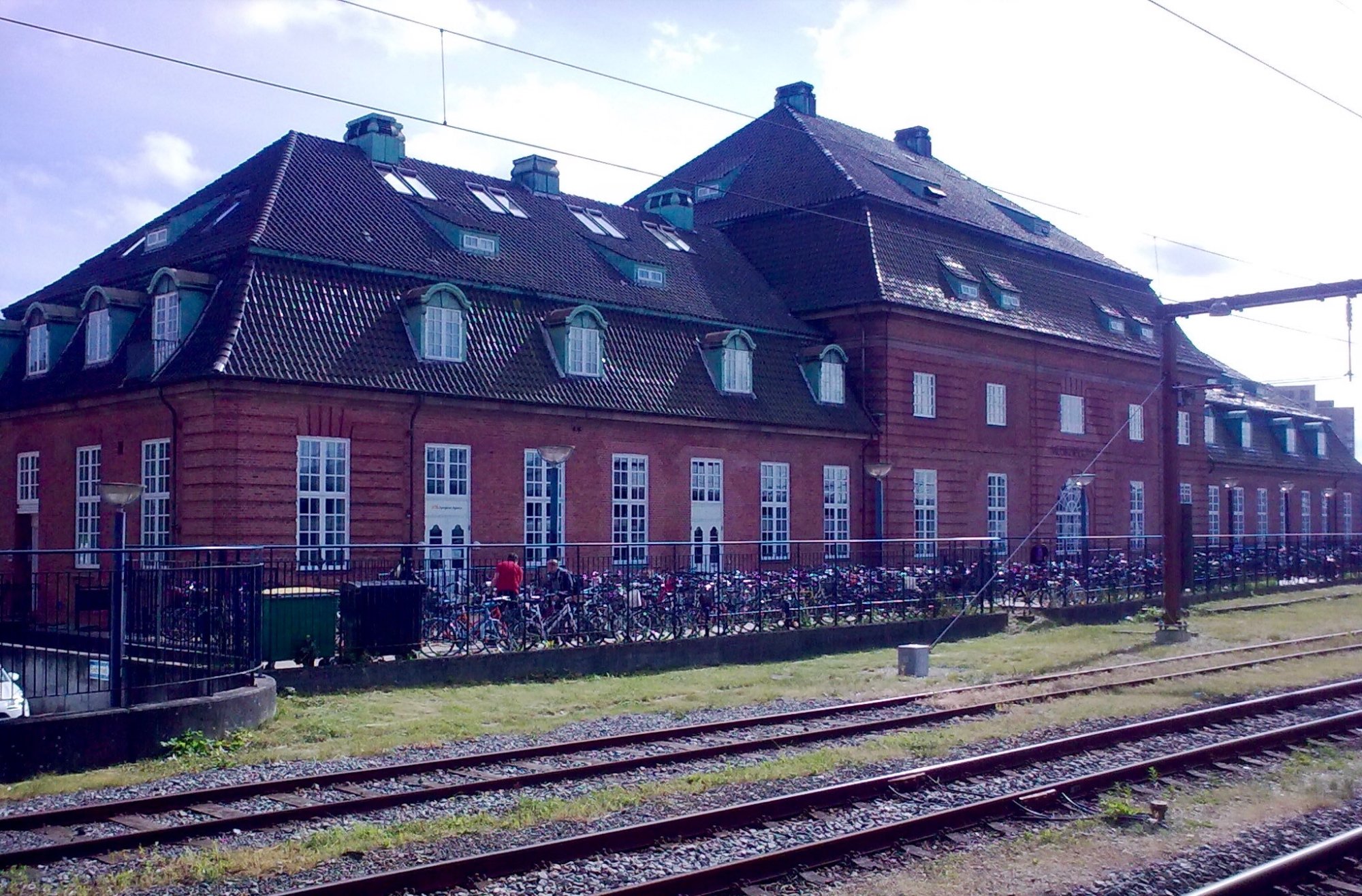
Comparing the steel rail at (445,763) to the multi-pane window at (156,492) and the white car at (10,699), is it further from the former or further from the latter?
the multi-pane window at (156,492)

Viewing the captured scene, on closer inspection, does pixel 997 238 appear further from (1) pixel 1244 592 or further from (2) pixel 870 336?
(1) pixel 1244 592

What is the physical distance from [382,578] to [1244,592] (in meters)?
27.3

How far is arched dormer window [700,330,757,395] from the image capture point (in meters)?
32.4

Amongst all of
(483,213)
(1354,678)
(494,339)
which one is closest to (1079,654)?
(1354,678)

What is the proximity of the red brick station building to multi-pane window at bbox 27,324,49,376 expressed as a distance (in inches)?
3.1

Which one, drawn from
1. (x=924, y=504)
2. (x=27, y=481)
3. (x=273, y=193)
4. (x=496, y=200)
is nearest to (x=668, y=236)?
(x=496, y=200)

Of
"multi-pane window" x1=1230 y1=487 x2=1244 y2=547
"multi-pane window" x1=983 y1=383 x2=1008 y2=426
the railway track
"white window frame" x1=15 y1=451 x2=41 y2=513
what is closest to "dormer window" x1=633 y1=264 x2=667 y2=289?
"multi-pane window" x1=983 y1=383 x2=1008 y2=426

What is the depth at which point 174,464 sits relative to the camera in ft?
79.8

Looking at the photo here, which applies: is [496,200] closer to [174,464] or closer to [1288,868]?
[174,464]

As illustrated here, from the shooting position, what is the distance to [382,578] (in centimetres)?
2012

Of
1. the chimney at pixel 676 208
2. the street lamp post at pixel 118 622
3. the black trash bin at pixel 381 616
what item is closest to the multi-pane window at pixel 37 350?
the black trash bin at pixel 381 616

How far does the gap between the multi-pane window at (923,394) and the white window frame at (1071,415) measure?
7.42m

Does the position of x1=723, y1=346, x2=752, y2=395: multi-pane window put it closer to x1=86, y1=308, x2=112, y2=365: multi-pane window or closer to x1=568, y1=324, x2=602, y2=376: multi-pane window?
x1=568, y1=324, x2=602, y2=376: multi-pane window

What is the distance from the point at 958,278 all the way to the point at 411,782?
102 ft
